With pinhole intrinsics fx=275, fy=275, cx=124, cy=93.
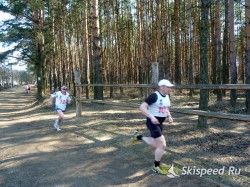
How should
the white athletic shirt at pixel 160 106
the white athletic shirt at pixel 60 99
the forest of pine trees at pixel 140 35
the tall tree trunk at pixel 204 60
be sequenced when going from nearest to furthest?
the white athletic shirt at pixel 160 106
the tall tree trunk at pixel 204 60
the white athletic shirt at pixel 60 99
the forest of pine trees at pixel 140 35

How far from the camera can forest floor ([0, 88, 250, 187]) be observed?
460 cm

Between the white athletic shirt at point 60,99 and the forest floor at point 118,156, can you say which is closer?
the forest floor at point 118,156

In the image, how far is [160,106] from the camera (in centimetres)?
475

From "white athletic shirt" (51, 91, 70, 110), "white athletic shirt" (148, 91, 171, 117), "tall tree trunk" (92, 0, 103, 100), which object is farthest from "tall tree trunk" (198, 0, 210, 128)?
"tall tree trunk" (92, 0, 103, 100)

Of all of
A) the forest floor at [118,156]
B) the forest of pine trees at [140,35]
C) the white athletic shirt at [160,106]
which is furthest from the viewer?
the forest of pine trees at [140,35]

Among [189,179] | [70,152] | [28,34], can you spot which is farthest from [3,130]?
[28,34]

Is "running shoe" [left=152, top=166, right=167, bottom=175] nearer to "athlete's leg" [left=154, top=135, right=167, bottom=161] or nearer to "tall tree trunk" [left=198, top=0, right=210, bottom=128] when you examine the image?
"athlete's leg" [left=154, top=135, right=167, bottom=161]

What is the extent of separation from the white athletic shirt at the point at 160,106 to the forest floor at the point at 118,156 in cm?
105

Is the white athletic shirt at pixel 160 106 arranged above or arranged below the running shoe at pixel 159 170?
above

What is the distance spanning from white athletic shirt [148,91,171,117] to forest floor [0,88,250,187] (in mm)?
1049

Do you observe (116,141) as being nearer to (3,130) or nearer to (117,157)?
(117,157)

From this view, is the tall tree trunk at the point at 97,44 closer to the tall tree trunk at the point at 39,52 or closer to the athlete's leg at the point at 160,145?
the tall tree trunk at the point at 39,52

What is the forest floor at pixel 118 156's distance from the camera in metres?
4.60

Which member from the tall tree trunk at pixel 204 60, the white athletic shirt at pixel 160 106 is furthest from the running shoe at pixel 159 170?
the tall tree trunk at pixel 204 60
